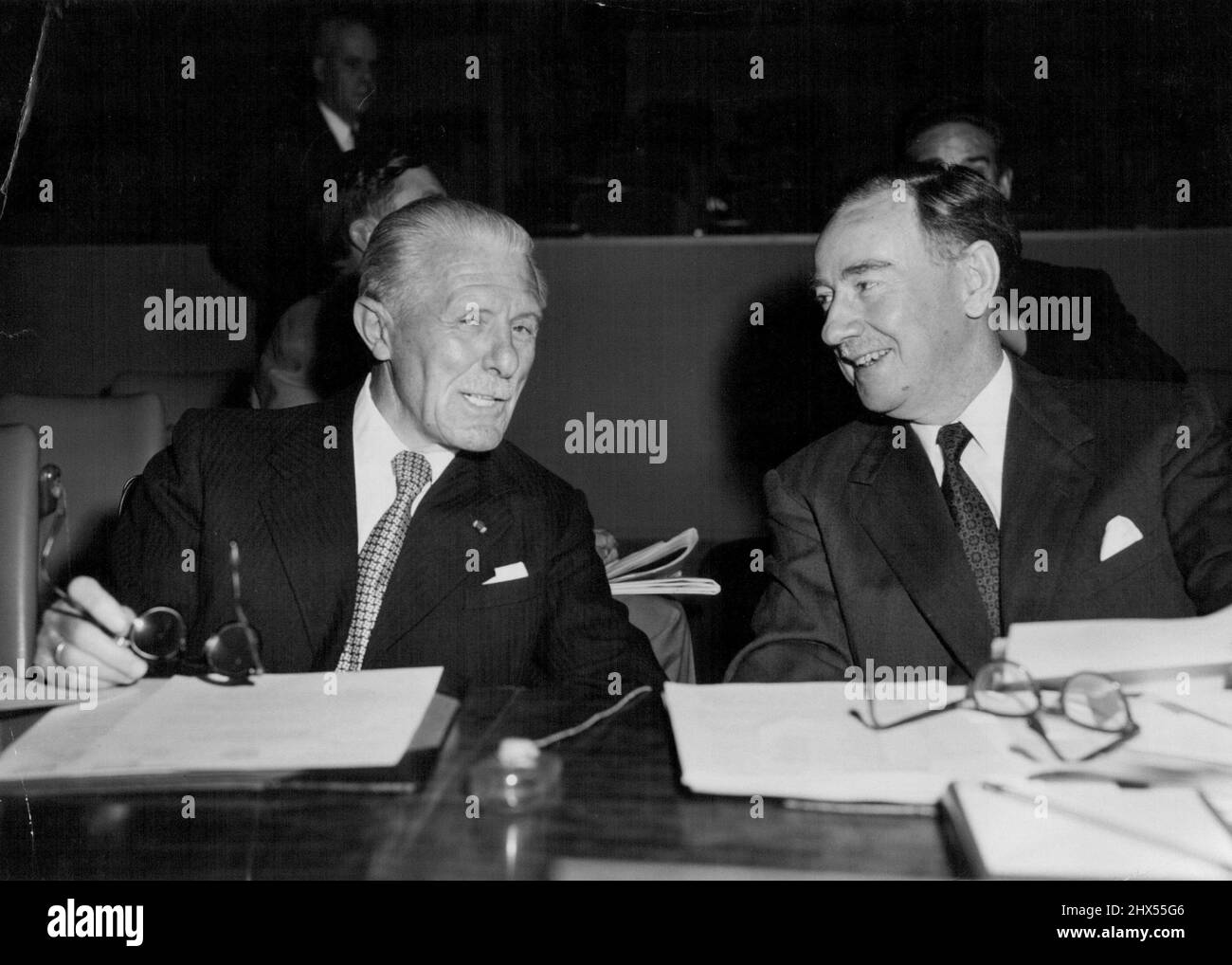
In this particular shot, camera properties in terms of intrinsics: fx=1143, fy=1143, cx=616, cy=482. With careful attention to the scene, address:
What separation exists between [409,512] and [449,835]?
86cm

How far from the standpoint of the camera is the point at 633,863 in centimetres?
91

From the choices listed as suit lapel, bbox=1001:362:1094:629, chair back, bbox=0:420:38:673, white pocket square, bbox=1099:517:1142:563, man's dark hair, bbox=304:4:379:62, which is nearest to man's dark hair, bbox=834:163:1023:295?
suit lapel, bbox=1001:362:1094:629

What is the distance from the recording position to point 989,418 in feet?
5.92

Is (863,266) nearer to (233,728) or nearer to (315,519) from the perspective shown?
(315,519)

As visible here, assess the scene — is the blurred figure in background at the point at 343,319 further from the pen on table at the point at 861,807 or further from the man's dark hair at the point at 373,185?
the pen on table at the point at 861,807

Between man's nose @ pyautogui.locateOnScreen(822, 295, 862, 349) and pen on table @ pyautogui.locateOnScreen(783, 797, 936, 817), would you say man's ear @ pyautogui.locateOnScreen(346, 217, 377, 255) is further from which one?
pen on table @ pyautogui.locateOnScreen(783, 797, 936, 817)

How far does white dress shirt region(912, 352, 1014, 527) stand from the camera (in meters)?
1.77

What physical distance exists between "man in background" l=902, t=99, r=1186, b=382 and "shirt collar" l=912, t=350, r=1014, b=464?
95 cm

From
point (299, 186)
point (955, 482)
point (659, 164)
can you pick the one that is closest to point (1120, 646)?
point (955, 482)

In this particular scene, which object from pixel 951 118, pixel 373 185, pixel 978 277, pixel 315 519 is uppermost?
pixel 951 118

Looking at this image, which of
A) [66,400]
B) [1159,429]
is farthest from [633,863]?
[66,400]

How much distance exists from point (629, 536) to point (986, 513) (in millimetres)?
1736
